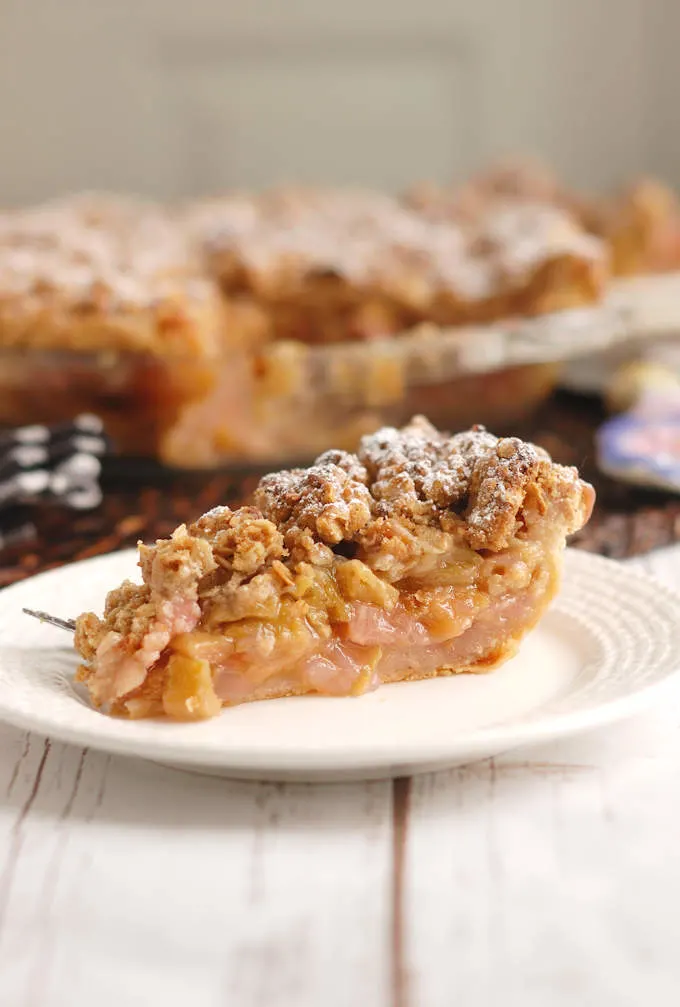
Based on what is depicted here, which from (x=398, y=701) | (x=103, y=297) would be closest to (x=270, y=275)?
(x=103, y=297)

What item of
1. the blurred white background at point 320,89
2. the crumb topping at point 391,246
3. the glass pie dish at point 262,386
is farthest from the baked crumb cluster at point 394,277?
the blurred white background at point 320,89

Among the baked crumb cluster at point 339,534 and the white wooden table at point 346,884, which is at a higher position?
the baked crumb cluster at point 339,534

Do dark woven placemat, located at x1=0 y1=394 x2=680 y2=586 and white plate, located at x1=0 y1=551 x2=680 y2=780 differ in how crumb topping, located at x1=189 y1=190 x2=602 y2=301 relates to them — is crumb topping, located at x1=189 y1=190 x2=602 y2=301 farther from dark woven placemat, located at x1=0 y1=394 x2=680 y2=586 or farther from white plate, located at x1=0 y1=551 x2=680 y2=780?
white plate, located at x1=0 y1=551 x2=680 y2=780

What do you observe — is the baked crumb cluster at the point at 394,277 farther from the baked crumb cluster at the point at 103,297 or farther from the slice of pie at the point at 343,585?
the slice of pie at the point at 343,585

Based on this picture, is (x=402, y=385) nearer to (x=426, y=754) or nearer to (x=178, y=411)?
(x=178, y=411)

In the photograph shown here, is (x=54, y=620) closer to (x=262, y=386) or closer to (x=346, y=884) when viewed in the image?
(x=346, y=884)

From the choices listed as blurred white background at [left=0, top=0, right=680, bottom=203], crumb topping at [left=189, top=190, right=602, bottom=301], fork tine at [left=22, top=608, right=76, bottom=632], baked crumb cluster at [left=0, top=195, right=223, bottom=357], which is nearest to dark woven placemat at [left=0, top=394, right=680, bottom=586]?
baked crumb cluster at [left=0, top=195, right=223, bottom=357]

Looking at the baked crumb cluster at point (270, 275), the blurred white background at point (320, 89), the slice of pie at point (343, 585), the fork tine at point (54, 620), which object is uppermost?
the slice of pie at point (343, 585)
